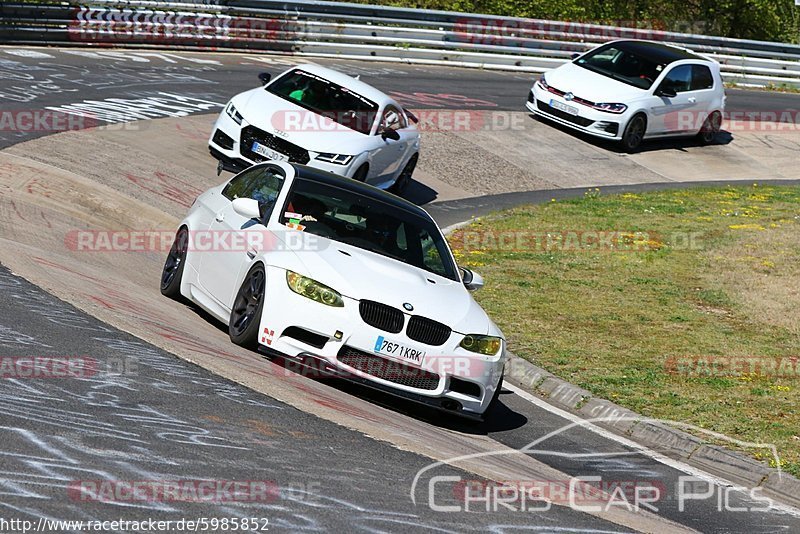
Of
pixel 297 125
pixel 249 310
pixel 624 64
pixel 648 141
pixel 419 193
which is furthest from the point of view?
pixel 648 141

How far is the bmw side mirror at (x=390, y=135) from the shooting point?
695 inches

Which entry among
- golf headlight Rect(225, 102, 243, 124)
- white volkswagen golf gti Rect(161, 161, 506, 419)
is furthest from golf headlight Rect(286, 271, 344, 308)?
golf headlight Rect(225, 102, 243, 124)

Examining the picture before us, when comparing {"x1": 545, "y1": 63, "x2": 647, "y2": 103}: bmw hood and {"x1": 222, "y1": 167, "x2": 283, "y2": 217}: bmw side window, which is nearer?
{"x1": 222, "y1": 167, "x2": 283, "y2": 217}: bmw side window

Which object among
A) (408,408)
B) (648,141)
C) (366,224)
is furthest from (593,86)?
(408,408)

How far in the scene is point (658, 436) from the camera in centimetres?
949

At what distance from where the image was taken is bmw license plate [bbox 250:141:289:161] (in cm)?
1655

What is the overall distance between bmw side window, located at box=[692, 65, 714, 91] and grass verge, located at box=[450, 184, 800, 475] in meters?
5.97

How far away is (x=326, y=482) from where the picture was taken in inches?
242

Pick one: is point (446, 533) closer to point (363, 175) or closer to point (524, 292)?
point (524, 292)

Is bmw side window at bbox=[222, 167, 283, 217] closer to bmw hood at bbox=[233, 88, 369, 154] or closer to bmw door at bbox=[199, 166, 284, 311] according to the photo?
bmw door at bbox=[199, 166, 284, 311]

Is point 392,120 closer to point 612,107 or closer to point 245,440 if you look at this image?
point 612,107

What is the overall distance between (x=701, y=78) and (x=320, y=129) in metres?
12.2

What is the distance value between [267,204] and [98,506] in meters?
5.29

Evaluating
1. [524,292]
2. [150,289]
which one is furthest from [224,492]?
[524,292]
